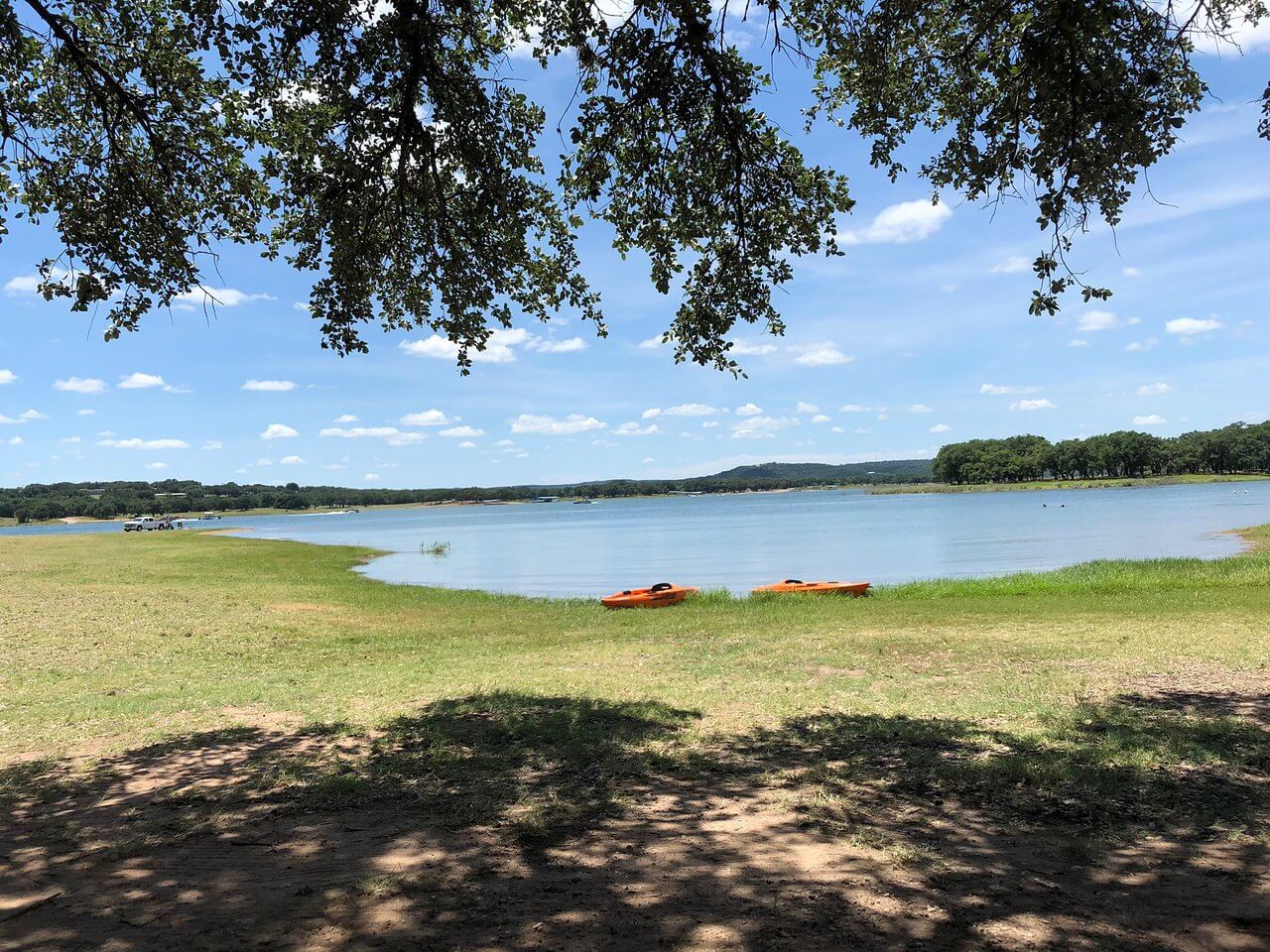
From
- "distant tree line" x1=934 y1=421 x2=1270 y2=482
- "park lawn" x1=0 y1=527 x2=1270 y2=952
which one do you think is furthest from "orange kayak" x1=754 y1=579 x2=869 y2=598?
"distant tree line" x1=934 y1=421 x2=1270 y2=482

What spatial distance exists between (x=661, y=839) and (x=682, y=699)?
4.22m

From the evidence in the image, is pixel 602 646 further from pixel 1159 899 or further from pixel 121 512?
pixel 121 512

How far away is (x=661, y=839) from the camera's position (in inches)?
174

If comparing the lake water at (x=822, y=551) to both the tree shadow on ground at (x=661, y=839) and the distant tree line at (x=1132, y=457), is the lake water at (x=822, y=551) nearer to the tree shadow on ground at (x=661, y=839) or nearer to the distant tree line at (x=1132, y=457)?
the tree shadow on ground at (x=661, y=839)

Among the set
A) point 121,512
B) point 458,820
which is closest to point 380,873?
point 458,820

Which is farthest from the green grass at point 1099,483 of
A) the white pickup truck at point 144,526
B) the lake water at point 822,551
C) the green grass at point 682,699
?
the green grass at point 682,699

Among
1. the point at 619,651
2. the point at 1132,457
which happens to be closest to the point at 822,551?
the point at 619,651

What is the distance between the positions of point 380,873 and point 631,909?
136 centimetres

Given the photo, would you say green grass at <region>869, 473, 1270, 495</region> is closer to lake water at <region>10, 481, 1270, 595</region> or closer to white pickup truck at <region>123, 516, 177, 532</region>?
lake water at <region>10, 481, 1270, 595</region>

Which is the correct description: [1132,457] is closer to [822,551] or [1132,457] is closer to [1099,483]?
[1099,483]

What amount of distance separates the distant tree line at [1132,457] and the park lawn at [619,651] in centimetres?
14538

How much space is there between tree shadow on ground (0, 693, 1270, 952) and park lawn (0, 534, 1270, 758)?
1.15 m

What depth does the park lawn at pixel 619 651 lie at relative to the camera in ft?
27.1

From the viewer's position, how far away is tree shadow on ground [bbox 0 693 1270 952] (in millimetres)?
3324
